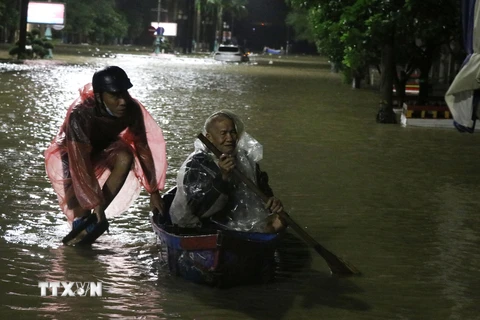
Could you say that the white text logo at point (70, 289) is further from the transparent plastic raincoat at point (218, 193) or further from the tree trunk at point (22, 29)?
the tree trunk at point (22, 29)

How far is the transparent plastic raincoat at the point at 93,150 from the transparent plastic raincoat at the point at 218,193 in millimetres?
646

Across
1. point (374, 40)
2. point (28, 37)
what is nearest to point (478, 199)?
point (374, 40)

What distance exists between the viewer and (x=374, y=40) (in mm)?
20250

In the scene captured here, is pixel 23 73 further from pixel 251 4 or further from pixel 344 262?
pixel 251 4

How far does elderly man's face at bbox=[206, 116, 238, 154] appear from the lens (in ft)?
23.9

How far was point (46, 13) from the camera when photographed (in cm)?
5928

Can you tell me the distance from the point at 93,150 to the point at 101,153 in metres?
0.07

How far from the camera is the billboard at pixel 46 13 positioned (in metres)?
58.6

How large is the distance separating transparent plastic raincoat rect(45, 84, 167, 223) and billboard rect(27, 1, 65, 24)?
51.8 metres

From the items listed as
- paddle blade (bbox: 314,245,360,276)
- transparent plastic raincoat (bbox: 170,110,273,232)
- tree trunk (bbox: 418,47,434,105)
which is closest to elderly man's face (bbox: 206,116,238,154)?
transparent plastic raincoat (bbox: 170,110,273,232)

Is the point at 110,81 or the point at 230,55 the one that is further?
the point at 230,55

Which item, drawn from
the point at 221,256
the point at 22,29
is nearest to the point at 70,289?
the point at 221,256

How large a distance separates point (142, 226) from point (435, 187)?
4.21 metres

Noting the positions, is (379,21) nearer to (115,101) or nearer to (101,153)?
(101,153)
